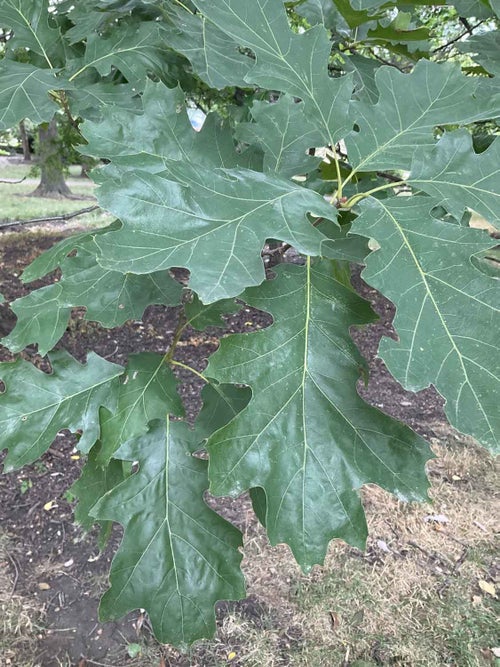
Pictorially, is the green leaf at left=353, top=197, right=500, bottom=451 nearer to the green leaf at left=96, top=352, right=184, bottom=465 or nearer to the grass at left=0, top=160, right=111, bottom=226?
the green leaf at left=96, top=352, right=184, bottom=465

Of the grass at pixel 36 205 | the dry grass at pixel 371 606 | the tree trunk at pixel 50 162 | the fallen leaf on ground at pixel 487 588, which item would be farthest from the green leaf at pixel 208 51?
the grass at pixel 36 205

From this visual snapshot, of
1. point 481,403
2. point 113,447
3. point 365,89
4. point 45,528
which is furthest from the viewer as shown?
point 45,528

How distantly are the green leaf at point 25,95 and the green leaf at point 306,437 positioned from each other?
2.29ft

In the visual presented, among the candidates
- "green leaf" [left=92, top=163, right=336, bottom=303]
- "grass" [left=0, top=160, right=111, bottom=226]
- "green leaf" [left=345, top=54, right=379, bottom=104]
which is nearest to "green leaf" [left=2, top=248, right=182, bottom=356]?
"green leaf" [left=92, top=163, right=336, bottom=303]

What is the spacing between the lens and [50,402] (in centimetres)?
134

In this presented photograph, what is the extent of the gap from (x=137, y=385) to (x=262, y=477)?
0.44m

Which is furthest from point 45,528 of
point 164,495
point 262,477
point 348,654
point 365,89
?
point 365,89

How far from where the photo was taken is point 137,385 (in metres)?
1.26

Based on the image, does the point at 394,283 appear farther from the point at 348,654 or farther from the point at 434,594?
the point at 434,594

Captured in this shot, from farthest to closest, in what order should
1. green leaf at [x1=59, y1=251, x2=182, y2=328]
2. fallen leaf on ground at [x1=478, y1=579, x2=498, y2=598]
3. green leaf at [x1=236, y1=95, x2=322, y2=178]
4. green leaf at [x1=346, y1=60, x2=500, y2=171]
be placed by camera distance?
fallen leaf on ground at [x1=478, y1=579, x2=498, y2=598]
green leaf at [x1=59, y1=251, x2=182, y2=328]
green leaf at [x1=236, y1=95, x2=322, y2=178]
green leaf at [x1=346, y1=60, x2=500, y2=171]

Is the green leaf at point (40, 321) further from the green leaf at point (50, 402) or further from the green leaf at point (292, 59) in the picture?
the green leaf at point (292, 59)

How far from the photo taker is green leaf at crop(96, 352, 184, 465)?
1.19 m

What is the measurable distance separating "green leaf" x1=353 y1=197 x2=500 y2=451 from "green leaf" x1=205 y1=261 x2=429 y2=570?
0.67 feet

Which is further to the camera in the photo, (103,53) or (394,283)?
(103,53)
